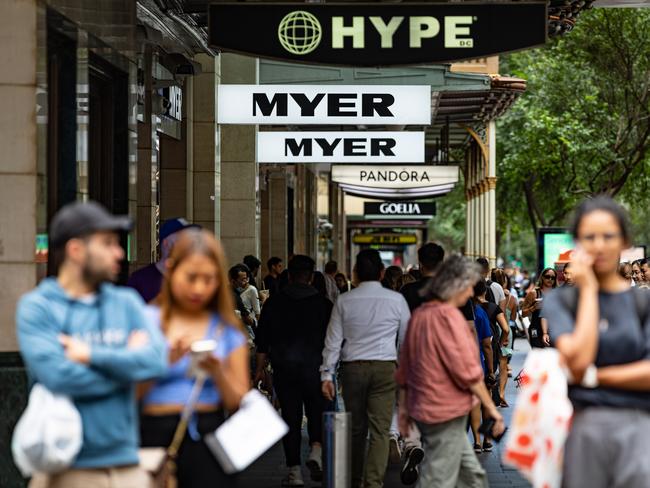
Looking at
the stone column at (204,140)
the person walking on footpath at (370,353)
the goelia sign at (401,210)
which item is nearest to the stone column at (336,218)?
the goelia sign at (401,210)

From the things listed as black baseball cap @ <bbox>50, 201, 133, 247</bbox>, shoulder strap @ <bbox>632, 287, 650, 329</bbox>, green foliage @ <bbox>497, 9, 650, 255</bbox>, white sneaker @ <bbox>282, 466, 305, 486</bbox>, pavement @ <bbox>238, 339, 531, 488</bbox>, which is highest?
green foliage @ <bbox>497, 9, 650, 255</bbox>

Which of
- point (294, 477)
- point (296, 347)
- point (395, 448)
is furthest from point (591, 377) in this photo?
point (395, 448)

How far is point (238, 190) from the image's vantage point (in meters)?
20.7

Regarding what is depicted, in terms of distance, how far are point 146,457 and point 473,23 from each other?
4234 mm

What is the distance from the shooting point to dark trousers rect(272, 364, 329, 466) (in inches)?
448

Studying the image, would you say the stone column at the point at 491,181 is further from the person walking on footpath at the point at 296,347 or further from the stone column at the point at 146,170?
the person walking on footpath at the point at 296,347

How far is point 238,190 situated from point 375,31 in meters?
11.9

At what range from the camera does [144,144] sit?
1516cm

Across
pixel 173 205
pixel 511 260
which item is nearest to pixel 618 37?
pixel 173 205

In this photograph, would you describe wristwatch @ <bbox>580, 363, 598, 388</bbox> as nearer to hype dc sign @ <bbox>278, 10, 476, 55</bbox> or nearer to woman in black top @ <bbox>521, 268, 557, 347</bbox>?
hype dc sign @ <bbox>278, 10, 476, 55</bbox>

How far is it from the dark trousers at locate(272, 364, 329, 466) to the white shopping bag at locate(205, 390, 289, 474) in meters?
5.52

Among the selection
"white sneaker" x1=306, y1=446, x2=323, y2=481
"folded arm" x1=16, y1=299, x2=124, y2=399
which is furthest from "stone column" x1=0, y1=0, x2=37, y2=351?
"white sneaker" x1=306, y1=446, x2=323, y2=481

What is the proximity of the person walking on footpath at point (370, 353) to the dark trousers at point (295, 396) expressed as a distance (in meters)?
0.90

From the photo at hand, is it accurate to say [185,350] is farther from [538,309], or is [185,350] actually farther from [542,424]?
[538,309]
